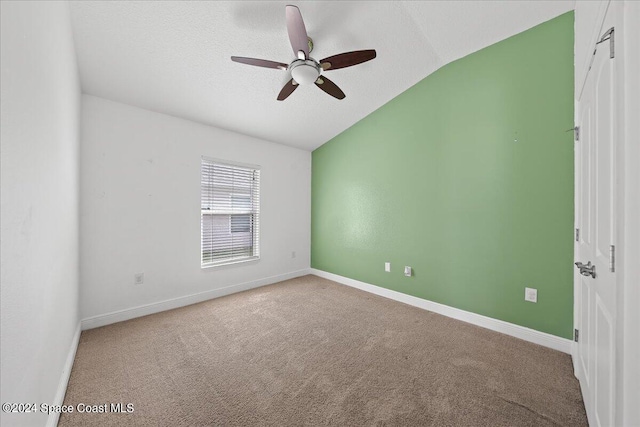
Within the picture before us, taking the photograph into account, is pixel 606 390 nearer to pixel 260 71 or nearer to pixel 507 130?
pixel 507 130

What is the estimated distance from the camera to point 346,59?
1.92 meters

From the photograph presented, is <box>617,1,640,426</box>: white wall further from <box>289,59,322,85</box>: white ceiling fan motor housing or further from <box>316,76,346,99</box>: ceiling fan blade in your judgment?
<box>316,76,346,99</box>: ceiling fan blade

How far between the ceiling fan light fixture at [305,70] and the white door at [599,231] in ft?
5.14

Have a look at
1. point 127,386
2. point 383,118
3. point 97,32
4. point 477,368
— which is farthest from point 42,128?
point 383,118

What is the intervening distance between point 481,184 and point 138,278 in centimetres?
395

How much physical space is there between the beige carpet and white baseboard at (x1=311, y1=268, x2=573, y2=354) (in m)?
0.09

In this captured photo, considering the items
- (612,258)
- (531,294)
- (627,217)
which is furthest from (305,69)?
(531,294)

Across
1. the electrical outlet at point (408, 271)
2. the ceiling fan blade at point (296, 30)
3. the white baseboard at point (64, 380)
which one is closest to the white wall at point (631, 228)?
the ceiling fan blade at point (296, 30)

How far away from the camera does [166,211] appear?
2.92 meters

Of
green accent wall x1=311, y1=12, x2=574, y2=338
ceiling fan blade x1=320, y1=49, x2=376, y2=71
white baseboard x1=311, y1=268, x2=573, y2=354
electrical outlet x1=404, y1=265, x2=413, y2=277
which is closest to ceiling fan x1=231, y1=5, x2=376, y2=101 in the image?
ceiling fan blade x1=320, y1=49, x2=376, y2=71

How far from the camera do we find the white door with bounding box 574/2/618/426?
97 centimetres

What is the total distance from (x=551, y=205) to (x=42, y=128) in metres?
3.55

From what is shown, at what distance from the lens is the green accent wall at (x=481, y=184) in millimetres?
2105

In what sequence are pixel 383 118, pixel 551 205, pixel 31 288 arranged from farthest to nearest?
pixel 383 118
pixel 551 205
pixel 31 288
